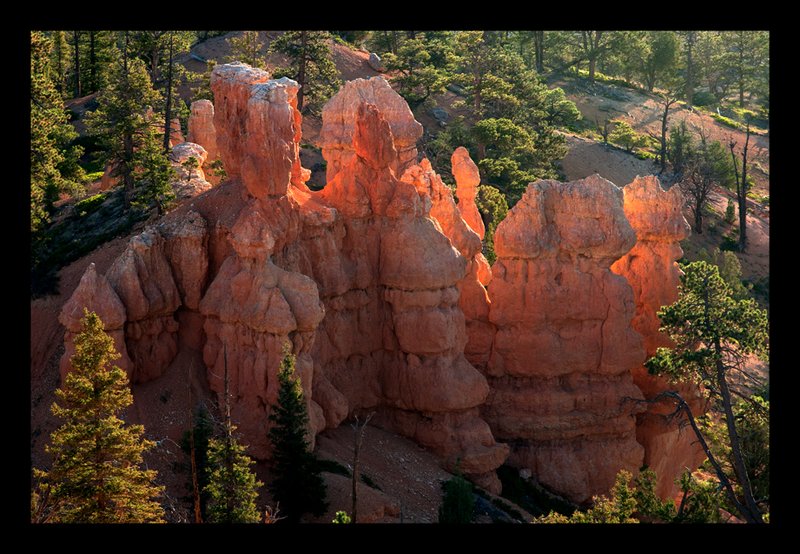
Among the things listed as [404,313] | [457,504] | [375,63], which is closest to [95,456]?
[457,504]

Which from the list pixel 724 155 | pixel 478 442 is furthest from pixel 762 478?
pixel 724 155

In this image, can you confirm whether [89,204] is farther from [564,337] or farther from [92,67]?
[92,67]

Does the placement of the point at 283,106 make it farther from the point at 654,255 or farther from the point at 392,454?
the point at 654,255

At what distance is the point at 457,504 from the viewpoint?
33656 mm

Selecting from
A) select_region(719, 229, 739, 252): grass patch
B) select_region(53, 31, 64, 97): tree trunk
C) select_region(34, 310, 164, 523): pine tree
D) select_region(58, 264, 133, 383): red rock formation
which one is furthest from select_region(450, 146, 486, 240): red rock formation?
select_region(719, 229, 739, 252): grass patch

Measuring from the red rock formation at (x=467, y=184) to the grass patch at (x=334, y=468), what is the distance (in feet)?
51.3

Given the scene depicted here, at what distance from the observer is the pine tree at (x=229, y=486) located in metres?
27.8

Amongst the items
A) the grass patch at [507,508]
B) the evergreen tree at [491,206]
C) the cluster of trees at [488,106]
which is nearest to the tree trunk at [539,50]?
the cluster of trees at [488,106]

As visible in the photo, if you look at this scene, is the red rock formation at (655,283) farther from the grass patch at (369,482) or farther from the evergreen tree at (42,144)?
the evergreen tree at (42,144)

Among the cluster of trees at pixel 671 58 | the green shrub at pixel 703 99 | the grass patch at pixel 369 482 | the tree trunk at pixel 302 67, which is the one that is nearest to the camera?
the grass patch at pixel 369 482

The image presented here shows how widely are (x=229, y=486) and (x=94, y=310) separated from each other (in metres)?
8.08

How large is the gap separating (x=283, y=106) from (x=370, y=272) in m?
7.59

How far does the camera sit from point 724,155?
87.9m

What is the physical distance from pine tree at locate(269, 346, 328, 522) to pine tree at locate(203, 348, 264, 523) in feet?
8.52
